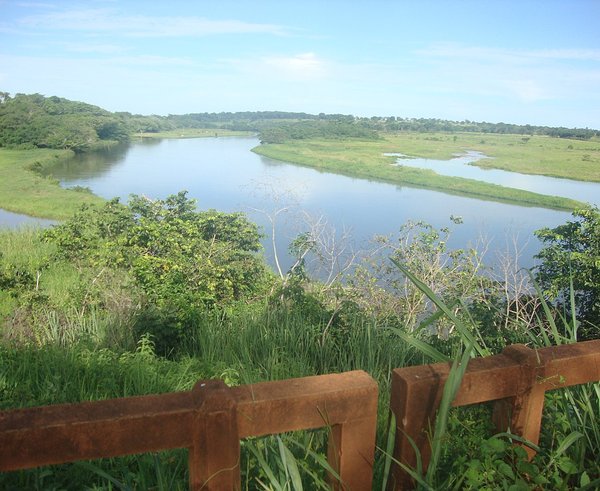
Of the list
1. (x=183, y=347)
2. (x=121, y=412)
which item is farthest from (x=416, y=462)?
(x=183, y=347)

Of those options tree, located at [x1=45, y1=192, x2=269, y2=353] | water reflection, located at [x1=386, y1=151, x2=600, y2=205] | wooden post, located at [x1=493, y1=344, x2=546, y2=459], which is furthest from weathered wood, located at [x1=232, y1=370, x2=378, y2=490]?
water reflection, located at [x1=386, y1=151, x2=600, y2=205]

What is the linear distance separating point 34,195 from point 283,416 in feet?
90.9

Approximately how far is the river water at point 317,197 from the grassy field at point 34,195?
1939mm

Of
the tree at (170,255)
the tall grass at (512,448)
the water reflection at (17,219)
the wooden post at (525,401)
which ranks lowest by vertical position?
the water reflection at (17,219)

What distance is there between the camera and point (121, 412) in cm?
99

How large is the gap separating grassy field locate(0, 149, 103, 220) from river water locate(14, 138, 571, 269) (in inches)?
76.3

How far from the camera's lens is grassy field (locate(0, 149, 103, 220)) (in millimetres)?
22781

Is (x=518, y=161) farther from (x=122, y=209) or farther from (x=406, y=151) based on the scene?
(x=122, y=209)

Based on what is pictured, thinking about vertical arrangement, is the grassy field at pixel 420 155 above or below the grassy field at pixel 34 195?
above

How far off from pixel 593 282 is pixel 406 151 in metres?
52.3

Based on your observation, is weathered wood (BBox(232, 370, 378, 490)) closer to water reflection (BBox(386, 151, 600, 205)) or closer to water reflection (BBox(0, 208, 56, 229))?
water reflection (BBox(0, 208, 56, 229))

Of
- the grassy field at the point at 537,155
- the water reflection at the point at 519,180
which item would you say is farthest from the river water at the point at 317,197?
the grassy field at the point at 537,155

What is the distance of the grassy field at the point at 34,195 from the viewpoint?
22.8 metres

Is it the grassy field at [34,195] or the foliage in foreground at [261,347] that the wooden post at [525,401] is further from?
the grassy field at [34,195]
